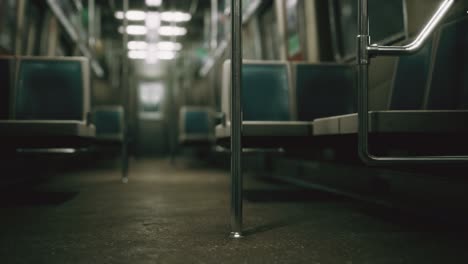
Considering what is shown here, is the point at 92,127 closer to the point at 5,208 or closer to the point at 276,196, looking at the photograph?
the point at 5,208

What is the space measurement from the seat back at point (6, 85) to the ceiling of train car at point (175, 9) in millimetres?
8269

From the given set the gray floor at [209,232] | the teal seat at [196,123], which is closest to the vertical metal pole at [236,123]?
the gray floor at [209,232]

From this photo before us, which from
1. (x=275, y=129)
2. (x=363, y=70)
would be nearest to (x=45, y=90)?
(x=275, y=129)

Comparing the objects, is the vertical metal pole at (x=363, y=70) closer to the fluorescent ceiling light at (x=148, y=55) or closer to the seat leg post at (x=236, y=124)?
the seat leg post at (x=236, y=124)

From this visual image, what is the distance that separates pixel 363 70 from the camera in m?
2.02

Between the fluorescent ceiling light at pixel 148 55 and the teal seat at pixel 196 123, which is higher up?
the fluorescent ceiling light at pixel 148 55

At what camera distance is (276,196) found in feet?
12.0

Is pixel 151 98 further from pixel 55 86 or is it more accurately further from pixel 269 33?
pixel 55 86

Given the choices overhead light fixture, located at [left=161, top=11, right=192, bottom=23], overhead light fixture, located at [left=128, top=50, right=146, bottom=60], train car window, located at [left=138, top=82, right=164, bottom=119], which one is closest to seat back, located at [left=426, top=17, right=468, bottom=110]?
overhead light fixture, located at [left=161, top=11, right=192, bottom=23]

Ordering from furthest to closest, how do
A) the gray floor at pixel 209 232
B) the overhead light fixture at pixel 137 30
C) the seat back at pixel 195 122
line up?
the overhead light fixture at pixel 137 30 → the seat back at pixel 195 122 → the gray floor at pixel 209 232

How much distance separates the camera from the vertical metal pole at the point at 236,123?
2.00 m

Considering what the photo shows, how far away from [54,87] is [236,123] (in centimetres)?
255

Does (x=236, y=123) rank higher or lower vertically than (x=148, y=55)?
lower

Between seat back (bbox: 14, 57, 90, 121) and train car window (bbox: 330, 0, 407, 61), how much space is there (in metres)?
2.60
